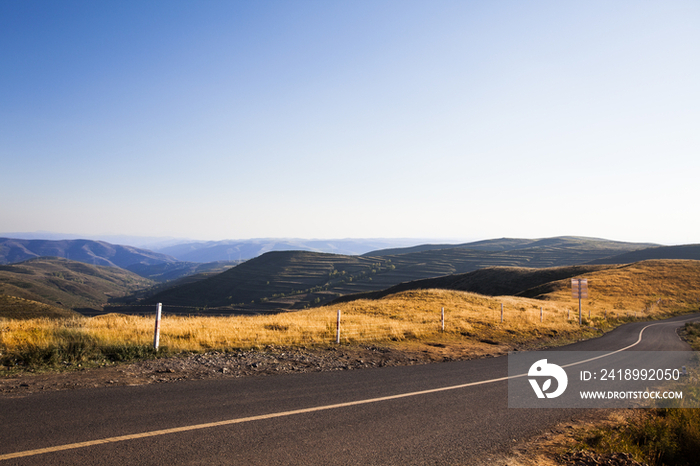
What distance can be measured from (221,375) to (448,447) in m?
5.79

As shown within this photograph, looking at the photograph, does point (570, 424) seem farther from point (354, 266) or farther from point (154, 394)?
point (354, 266)

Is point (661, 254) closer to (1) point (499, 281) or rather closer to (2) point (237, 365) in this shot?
(1) point (499, 281)

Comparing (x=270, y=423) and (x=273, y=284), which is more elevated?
(x=270, y=423)

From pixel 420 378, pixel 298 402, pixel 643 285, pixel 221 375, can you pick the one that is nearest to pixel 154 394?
pixel 221 375

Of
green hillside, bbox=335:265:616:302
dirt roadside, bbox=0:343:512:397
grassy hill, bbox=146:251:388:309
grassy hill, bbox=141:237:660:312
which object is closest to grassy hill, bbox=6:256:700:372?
dirt roadside, bbox=0:343:512:397

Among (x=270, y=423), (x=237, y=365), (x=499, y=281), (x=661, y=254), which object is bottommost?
(x=499, y=281)

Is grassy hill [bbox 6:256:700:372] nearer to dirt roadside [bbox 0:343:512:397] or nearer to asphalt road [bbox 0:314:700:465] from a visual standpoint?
dirt roadside [bbox 0:343:512:397]

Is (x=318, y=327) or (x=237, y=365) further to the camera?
(x=318, y=327)

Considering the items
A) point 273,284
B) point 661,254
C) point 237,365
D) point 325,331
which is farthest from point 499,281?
point 661,254

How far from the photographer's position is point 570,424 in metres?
6.86

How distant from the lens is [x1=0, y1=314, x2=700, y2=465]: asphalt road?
480 centimetres

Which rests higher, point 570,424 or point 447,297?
point 570,424

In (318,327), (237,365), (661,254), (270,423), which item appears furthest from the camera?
(661,254)

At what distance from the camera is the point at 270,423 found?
5.89 metres
